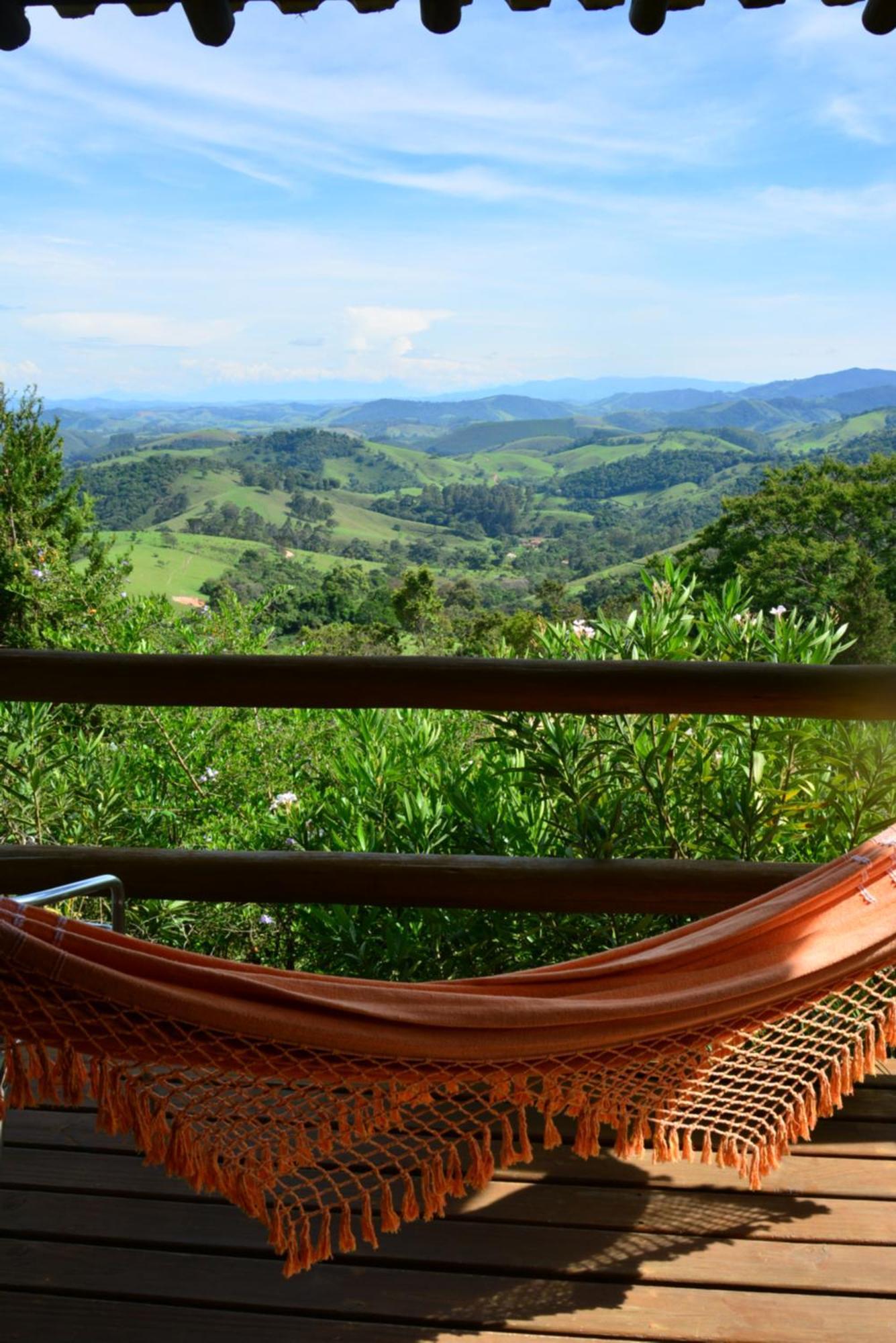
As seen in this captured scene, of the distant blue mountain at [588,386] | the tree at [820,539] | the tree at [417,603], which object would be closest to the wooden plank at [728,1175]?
the tree at [417,603]

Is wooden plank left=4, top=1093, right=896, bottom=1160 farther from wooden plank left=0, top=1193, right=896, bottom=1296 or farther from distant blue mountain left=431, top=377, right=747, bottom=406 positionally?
distant blue mountain left=431, top=377, right=747, bottom=406

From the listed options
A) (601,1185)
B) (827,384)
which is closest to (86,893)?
(601,1185)

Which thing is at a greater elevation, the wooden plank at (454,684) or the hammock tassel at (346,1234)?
the wooden plank at (454,684)

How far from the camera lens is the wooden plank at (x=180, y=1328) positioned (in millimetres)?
1336

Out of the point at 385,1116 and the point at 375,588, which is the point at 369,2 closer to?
the point at 385,1116

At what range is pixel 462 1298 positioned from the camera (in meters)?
1.41

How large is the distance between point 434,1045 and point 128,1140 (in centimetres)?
88

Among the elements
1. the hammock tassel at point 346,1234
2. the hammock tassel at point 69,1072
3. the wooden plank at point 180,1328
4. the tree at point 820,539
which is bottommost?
the wooden plank at point 180,1328

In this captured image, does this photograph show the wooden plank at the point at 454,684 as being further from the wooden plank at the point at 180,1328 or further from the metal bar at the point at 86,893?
the wooden plank at the point at 180,1328

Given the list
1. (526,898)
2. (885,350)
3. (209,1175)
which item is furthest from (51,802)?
(885,350)

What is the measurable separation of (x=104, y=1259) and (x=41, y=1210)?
16 centimetres

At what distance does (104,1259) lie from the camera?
147 centimetres

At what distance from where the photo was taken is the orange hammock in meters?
1.11

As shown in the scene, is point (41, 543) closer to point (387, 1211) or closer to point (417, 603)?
point (417, 603)
